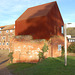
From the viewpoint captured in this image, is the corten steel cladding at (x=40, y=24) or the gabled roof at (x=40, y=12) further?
the gabled roof at (x=40, y=12)

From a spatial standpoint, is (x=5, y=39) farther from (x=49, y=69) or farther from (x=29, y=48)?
(x=49, y=69)

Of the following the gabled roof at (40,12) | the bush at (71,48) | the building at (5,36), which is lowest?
the bush at (71,48)

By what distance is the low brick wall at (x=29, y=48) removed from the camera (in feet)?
45.9

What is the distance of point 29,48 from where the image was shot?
1461 centimetres

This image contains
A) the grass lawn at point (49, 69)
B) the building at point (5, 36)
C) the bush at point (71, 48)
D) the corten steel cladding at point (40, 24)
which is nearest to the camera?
the grass lawn at point (49, 69)

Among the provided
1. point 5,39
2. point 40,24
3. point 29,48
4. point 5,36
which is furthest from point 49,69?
point 5,36

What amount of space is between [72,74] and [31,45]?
8540mm

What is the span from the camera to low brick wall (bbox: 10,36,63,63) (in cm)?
1398

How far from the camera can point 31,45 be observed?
1445cm

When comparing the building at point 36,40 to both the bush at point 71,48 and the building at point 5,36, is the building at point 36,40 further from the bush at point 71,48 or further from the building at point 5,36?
the building at point 5,36

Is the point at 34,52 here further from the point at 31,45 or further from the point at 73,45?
the point at 73,45

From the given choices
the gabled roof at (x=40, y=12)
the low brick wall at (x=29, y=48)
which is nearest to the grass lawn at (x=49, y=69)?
the low brick wall at (x=29, y=48)

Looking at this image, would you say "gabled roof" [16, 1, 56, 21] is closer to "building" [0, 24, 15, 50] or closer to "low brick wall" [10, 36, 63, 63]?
"low brick wall" [10, 36, 63, 63]

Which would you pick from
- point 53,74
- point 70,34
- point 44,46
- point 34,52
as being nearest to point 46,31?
point 44,46
